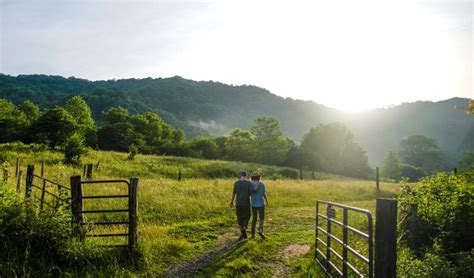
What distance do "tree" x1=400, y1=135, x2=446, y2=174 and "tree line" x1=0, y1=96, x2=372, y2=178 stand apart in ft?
104

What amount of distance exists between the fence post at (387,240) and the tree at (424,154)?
359 feet

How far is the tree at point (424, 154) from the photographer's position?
10181 cm

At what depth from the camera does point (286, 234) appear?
487 inches

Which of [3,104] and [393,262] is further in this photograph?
[3,104]

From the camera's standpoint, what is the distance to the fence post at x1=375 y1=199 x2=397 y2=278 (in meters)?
4.82

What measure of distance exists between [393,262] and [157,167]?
34309 mm

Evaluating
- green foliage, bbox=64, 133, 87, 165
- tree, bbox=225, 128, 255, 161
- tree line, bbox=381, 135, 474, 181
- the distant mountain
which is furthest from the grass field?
the distant mountain

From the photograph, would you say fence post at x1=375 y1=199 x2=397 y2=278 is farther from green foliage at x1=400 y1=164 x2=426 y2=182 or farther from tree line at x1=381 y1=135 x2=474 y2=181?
green foliage at x1=400 y1=164 x2=426 y2=182

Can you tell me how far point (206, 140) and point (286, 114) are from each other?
126 m

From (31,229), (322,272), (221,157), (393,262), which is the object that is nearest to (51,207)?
(31,229)

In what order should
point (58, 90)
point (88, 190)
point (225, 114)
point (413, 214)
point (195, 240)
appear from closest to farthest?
point (413, 214) < point (195, 240) < point (88, 190) < point (58, 90) < point (225, 114)

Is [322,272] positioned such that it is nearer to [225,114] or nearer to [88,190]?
[88,190]

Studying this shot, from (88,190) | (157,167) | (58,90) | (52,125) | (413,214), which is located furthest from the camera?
(58,90)

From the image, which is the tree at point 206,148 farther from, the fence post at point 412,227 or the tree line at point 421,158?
the fence post at point 412,227
